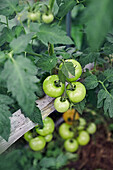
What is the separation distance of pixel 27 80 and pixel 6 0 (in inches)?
16.4

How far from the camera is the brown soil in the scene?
1.71m

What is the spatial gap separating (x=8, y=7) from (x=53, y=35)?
24 centimetres

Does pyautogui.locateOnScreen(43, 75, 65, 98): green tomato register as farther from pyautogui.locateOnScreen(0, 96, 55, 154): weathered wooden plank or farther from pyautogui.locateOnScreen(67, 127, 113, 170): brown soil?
pyautogui.locateOnScreen(67, 127, 113, 170): brown soil

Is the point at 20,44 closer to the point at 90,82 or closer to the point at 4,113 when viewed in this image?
the point at 4,113

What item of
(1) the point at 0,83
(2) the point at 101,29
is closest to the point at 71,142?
(1) the point at 0,83

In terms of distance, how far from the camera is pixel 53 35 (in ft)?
2.02

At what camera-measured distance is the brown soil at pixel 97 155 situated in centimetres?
171

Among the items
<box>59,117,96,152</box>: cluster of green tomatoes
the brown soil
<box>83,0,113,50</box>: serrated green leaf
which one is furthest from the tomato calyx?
the brown soil

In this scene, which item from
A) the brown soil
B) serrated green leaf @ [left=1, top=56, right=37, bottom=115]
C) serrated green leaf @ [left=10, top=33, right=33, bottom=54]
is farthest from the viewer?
the brown soil

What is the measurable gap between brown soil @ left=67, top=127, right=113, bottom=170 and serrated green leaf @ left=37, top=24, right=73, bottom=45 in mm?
1457

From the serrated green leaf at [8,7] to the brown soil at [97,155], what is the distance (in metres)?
1.52

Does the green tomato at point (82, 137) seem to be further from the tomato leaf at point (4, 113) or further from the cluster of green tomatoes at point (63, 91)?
the tomato leaf at point (4, 113)

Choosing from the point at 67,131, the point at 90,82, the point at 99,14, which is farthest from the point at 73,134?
the point at 99,14

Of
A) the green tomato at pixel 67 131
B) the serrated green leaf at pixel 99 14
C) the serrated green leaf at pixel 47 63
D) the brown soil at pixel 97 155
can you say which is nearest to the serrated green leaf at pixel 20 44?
the serrated green leaf at pixel 47 63
